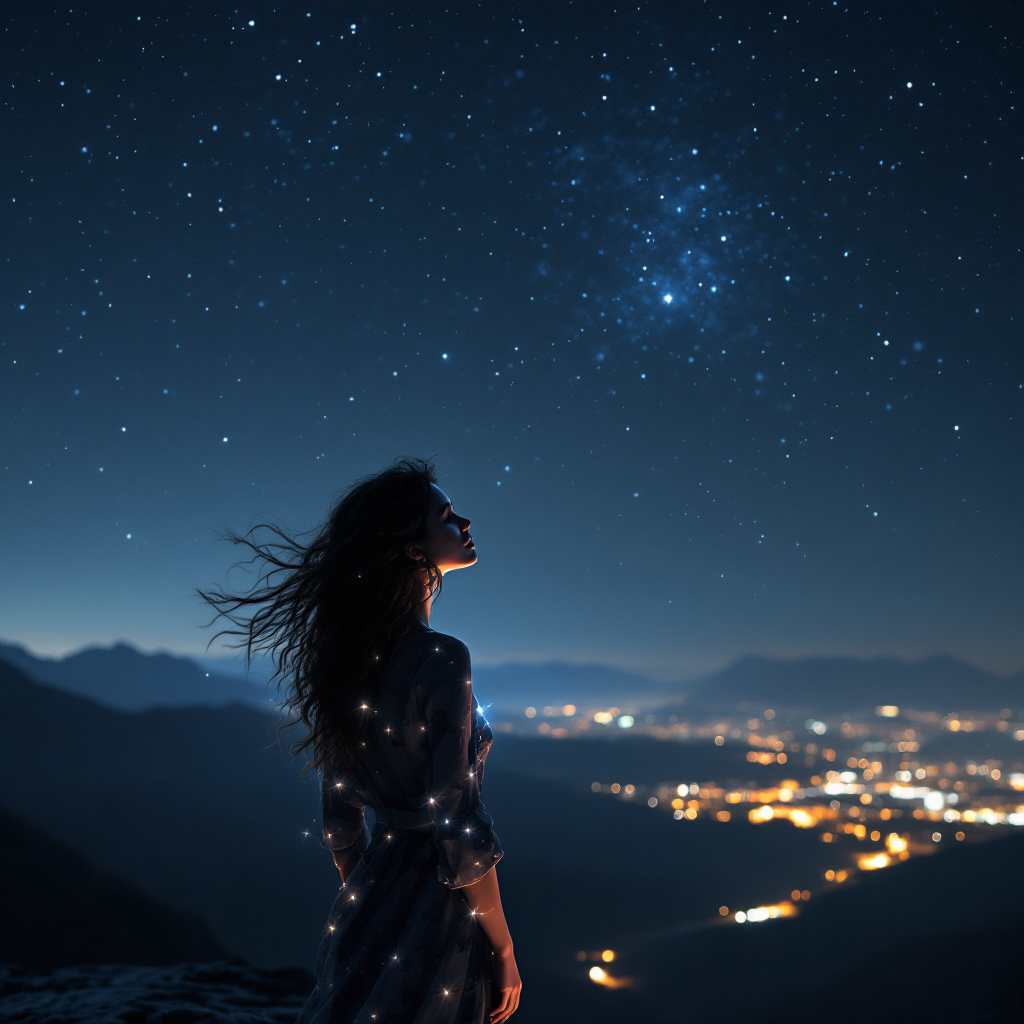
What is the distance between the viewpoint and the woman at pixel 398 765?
2.34 metres

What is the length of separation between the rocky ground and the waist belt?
3466 mm

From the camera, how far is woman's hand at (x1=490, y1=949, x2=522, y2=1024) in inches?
95.9

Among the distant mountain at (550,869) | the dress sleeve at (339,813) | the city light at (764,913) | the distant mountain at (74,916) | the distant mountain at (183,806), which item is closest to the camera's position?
the dress sleeve at (339,813)

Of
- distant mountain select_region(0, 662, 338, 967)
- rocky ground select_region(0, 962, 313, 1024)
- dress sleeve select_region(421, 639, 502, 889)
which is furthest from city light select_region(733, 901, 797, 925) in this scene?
dress sleeve select_region(421, 639, 502, 889)

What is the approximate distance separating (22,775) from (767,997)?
2540 inches

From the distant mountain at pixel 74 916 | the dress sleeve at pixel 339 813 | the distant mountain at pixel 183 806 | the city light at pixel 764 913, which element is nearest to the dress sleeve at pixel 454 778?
the dress sleeve at pixel 339 813

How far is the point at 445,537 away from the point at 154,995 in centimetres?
531

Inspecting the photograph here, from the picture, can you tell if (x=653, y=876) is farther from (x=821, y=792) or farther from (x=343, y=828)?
(x=343, y=828)

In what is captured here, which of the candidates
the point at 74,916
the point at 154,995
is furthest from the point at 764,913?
the point at 154,995

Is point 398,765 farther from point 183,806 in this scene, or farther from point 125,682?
point 125,682

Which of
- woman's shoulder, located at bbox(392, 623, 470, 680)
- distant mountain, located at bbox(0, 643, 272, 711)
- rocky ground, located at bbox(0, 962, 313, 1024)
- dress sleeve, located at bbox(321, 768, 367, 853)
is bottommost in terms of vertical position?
rocky ground, located at bbox(0, 962, 313, 1024)

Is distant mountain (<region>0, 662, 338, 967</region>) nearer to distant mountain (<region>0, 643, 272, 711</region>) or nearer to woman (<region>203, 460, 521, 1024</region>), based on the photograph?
woman (<region>203, 460, 521, 1024</region>)

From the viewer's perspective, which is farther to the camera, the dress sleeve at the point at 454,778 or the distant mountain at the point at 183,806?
the distant mountain at the point at 183,806

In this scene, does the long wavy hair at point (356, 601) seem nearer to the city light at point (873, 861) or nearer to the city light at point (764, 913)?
the city light at point (764, 913)
